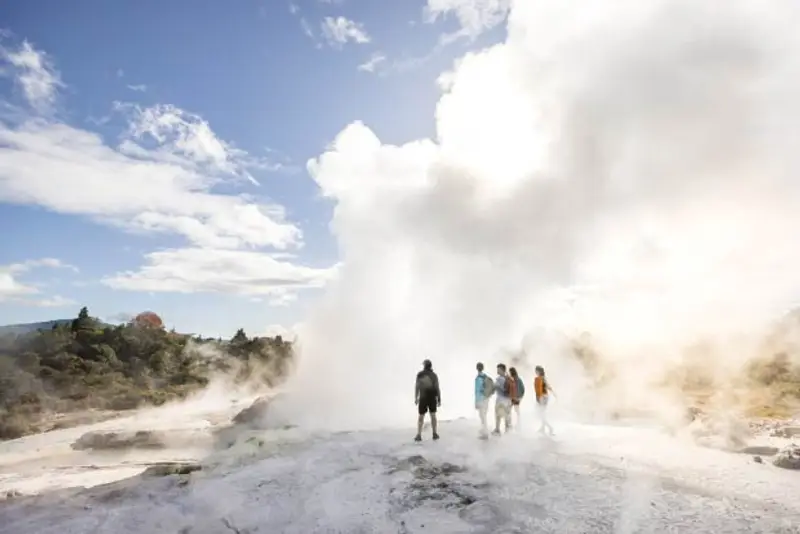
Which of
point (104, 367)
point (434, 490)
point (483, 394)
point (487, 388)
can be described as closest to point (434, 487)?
point (434, 490)

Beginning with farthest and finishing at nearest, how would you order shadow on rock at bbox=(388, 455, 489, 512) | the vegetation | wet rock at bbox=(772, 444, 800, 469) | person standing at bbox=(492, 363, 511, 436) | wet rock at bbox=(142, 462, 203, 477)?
Result: the vegetation
person standing at bbox=(492, 363, 511, 436)
wet rock at bbox=(142, 462, 203, 477)
wet rock at bbox=(772, 444, 800, 469)
shadow on rock at bbox=(388, 455, 489, 512)

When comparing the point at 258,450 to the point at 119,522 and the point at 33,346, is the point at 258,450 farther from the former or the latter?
the point at 33,346

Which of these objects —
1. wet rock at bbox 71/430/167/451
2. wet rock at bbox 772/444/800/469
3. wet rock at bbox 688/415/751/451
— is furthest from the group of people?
wet rock at bbox 71/430/167/451

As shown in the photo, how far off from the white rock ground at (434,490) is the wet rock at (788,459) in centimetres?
19

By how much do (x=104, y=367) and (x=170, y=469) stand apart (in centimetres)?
2254

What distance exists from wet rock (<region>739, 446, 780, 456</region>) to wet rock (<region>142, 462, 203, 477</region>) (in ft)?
35.0

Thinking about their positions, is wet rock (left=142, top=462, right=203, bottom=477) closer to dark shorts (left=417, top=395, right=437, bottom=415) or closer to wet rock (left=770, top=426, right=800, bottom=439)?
dark shorts (left=417, top=395, right=437, bottom=415)

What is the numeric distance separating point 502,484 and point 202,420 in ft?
43.4

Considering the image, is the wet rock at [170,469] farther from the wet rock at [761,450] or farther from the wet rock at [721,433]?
the wet rock at [761,450]

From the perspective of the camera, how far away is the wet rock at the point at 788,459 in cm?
922

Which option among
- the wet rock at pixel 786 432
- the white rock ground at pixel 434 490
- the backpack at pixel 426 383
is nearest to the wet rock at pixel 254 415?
the white rock ground at pixel 434 490

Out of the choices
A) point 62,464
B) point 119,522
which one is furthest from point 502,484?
point 62,464

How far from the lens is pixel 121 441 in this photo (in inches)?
618

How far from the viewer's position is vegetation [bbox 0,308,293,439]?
2395 cm
